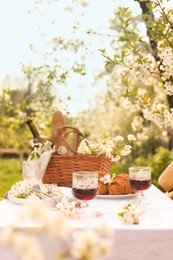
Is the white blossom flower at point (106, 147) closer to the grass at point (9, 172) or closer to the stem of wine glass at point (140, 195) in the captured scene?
the stem of wine glass at point (140, 195)

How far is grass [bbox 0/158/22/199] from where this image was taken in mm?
11266

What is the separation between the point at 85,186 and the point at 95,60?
466 centimetres

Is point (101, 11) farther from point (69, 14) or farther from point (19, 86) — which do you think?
point (19, 86)

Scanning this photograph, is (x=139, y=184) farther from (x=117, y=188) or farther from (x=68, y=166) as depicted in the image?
(x=68, y=166)

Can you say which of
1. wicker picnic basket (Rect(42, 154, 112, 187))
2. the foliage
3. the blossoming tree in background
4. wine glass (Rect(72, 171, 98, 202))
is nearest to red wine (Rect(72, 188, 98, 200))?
wine glass (Rect(72, 171, 98, 202))

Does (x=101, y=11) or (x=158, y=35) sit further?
(x=101, y=11)

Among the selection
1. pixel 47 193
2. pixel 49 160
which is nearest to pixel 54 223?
pixel 47 193

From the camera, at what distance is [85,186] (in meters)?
1.91

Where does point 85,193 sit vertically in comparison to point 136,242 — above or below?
above

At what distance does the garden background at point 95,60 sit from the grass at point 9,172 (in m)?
0.05

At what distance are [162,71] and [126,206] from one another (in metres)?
2.04

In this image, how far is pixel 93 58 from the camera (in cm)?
626

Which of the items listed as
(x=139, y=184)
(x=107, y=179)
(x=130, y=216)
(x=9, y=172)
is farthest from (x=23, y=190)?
(x=9, y=172)

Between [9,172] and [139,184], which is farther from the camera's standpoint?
[9,172]
